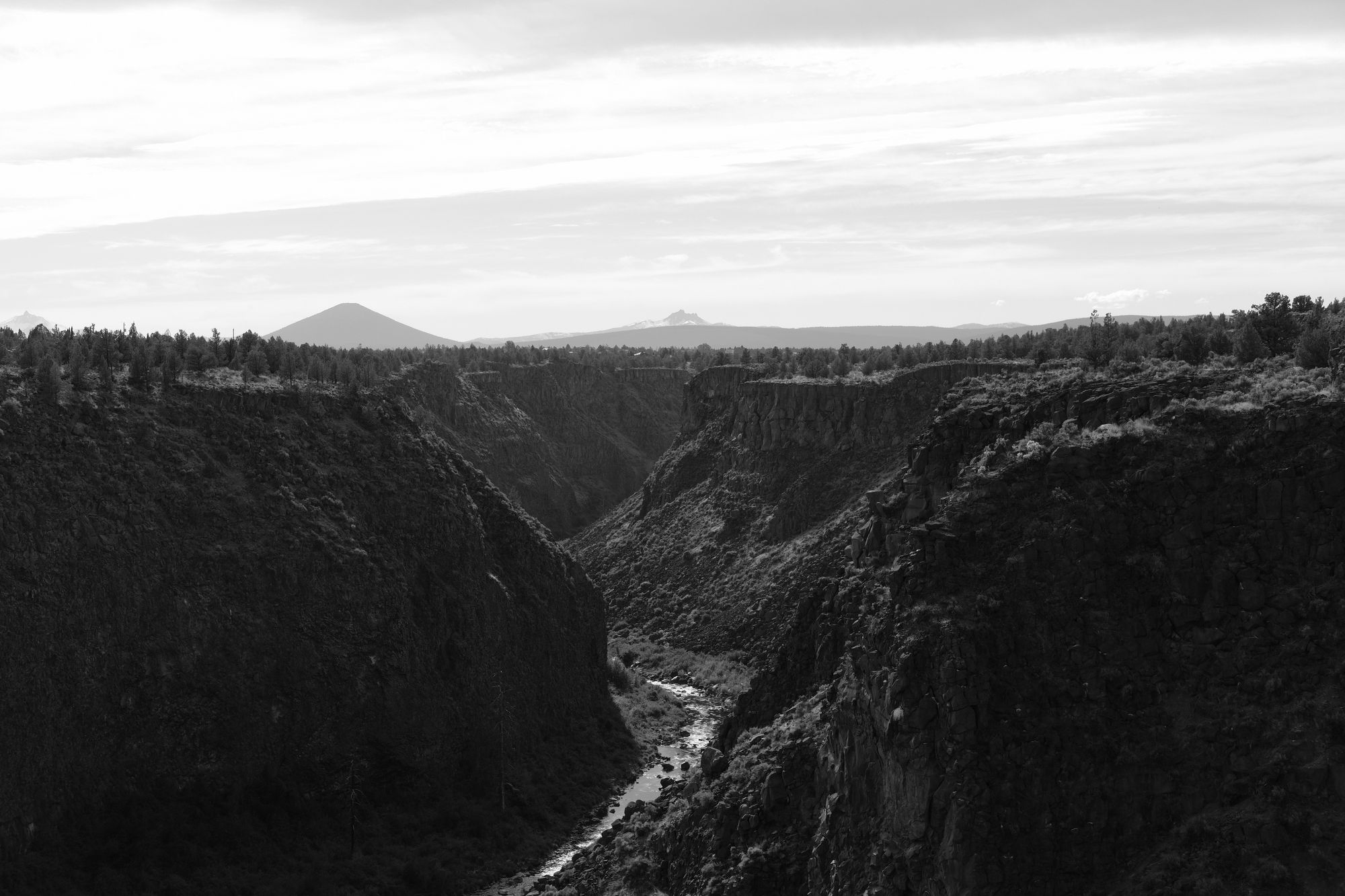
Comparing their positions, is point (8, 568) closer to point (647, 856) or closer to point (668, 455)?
point (647, 856)

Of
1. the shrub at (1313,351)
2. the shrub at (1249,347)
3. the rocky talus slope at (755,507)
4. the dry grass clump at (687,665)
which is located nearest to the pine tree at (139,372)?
the dry grass clump at (687,665)

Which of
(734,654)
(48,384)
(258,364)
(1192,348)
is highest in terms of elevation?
(1192,348)

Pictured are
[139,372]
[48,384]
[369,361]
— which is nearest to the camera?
[48,384]

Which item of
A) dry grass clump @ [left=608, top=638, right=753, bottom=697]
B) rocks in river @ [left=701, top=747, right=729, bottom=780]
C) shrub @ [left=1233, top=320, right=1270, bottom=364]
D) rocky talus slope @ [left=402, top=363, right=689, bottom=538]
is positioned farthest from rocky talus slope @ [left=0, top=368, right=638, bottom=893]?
rocky talus slope @ [left=402, top=363, right=689, bottom=538]


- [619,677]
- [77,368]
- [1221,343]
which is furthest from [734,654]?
[77,368]

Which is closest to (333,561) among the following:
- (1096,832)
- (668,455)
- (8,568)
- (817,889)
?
(8,568)

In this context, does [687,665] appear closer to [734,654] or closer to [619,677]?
[734,654]

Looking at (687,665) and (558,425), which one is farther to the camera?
(558,425)
